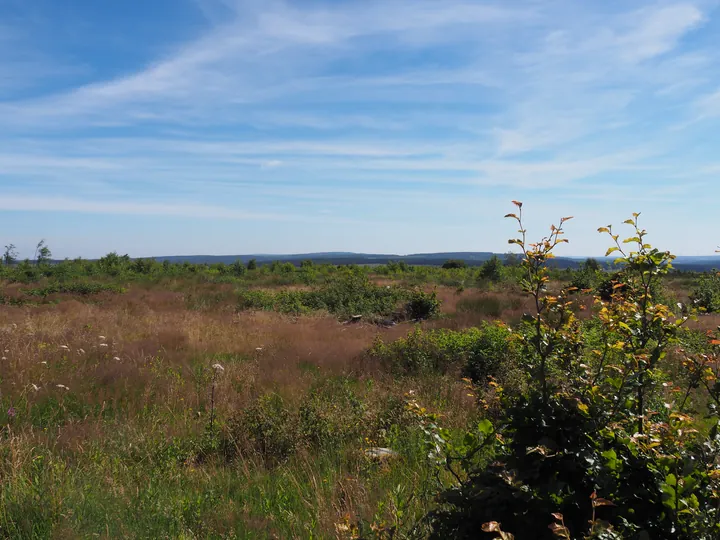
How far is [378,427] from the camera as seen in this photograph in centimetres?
558

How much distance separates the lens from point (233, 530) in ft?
11.0

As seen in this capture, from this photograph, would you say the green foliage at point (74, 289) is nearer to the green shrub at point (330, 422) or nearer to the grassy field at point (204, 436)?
the grassy field at point (204, 436)

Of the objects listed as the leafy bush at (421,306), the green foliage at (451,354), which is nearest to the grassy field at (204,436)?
the green foliage at (451,354)

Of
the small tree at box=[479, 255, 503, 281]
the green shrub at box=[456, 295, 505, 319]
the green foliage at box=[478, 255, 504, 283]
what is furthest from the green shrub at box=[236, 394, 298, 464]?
the small tree at box=[479, 255, 503, 281]

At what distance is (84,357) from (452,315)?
11350 mm

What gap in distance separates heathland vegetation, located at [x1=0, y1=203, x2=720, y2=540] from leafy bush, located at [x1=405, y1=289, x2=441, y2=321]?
5923mm

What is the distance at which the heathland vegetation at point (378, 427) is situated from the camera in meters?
2.00

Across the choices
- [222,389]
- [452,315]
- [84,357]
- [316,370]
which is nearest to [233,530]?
[222,389]

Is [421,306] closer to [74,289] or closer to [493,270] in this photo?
[74,289]

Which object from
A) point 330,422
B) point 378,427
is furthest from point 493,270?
point 330,422

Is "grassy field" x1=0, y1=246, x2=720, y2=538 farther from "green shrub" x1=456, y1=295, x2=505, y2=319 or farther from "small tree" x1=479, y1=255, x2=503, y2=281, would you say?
"small tree" x1=479, y1=255, x2=503, y2=281

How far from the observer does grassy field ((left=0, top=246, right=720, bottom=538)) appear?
3.34 m

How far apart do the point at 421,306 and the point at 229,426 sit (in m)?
13.2

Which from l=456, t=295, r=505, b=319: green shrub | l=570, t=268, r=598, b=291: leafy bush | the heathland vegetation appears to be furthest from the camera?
l=570, t=268, r=598, b=291: leafy bush
